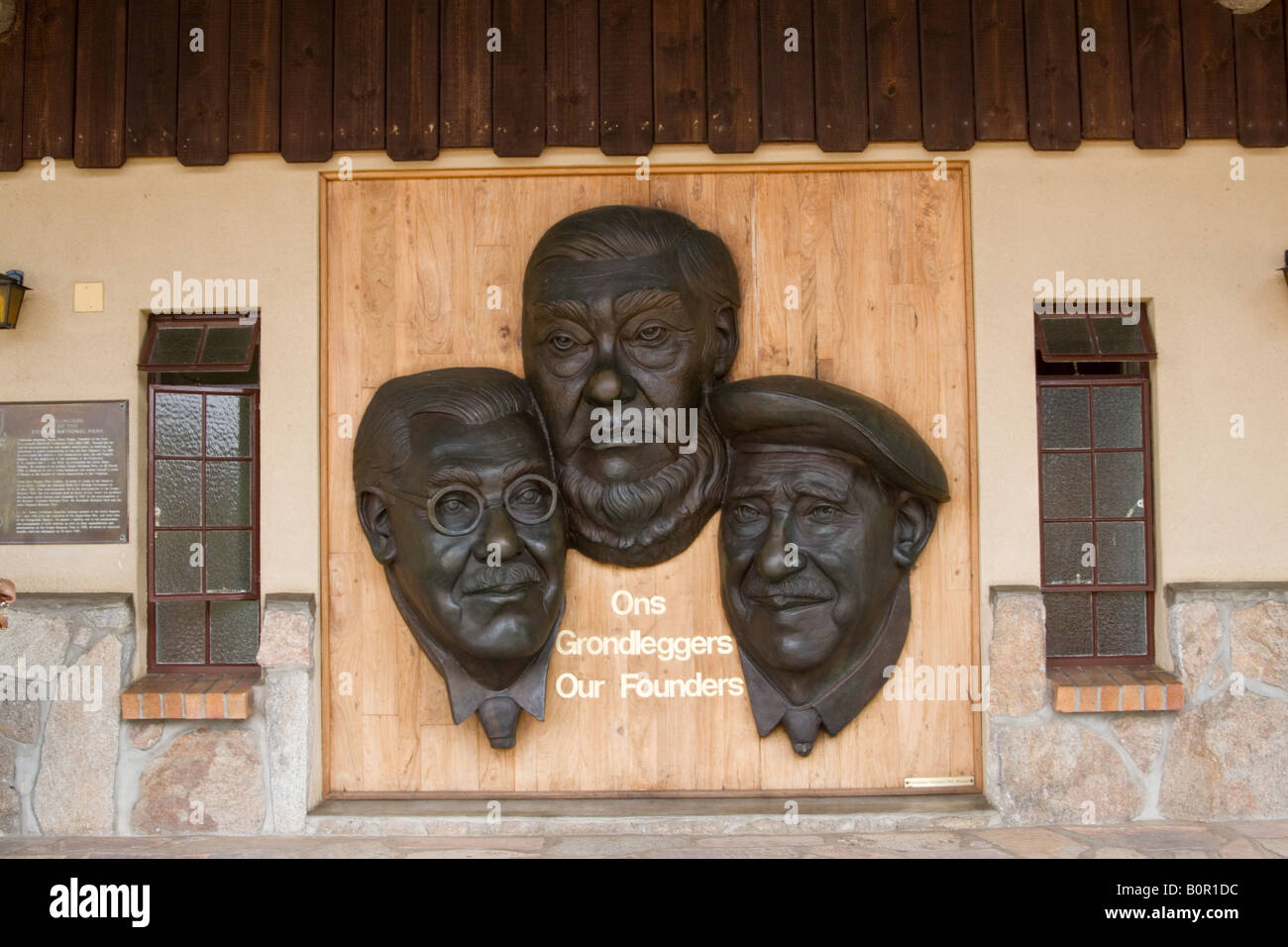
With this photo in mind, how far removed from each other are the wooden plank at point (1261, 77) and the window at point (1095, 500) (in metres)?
0.80

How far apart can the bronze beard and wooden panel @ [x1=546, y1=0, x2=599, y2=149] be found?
112 centimetres

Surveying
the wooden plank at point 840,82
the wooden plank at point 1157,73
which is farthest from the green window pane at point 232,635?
the wooden plank at point 1157,73

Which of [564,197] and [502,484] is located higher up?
[564,197]

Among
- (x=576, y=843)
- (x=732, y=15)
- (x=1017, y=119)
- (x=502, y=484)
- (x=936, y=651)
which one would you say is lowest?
(x=576, y=843)

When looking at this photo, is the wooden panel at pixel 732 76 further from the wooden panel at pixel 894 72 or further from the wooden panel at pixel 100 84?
the wooden panel at pixel 100 84

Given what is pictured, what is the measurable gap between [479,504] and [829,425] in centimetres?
120

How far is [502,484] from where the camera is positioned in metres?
3.30

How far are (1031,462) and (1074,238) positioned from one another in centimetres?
83

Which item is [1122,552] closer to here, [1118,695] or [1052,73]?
[1118,695]

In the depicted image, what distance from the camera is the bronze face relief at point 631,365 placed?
3342 millimetres

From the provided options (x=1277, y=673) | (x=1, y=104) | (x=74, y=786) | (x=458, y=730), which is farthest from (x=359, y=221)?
(x=1277, y=673)

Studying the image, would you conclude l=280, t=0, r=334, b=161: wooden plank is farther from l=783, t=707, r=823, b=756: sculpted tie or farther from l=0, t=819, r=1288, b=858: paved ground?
l=783, t=707, r=823, b=756: sculpted tie

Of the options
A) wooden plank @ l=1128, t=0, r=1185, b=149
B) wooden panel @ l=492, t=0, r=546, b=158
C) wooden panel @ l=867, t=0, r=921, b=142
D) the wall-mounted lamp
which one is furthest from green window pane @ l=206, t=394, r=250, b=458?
wooden plank @ l=1128, t=0, r=1185, b=149

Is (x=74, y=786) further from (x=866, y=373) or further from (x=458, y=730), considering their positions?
(x=866, y=373)
